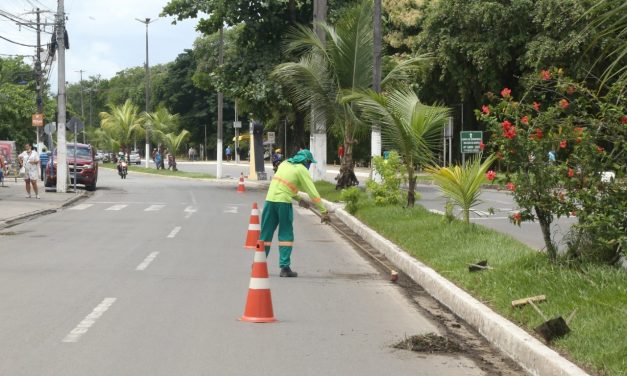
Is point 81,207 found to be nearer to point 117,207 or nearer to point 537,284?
point 117,207

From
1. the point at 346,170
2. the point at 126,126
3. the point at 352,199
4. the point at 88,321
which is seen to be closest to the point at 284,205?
the point at 88,321

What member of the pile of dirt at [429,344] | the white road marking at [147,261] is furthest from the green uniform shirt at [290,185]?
the pile of dirt at [429,344]

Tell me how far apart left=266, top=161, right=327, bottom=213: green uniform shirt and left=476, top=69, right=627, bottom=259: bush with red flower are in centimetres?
286

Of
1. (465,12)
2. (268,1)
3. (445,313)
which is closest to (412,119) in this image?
(445,313)

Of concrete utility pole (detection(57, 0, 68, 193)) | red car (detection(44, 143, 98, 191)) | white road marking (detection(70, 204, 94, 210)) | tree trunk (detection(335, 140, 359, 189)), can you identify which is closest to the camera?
white road marking (detection(70, 204, 94, 210))

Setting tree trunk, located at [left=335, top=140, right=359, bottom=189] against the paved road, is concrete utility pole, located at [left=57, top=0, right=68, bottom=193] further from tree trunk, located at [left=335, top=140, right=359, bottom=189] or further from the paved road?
the paved road

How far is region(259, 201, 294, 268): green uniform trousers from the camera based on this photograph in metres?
11.6

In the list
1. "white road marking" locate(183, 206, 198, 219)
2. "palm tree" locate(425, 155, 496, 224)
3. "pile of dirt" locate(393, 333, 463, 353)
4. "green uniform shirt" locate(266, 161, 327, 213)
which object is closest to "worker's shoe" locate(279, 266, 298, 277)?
"green uniform shirt" locate(266, 161, 327, 213)

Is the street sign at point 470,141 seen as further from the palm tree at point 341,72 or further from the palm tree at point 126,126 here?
the palm tree at point 126,126

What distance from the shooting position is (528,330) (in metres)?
7.42

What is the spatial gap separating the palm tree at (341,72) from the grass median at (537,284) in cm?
1182

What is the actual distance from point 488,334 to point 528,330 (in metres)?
0.57

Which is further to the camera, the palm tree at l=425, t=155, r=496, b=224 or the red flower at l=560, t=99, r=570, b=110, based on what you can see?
the palm tree at l=425, t=155, r=496, b=224

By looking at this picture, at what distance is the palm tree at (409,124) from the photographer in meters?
18.2
